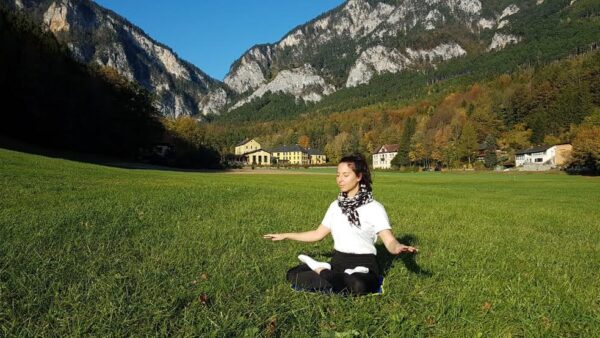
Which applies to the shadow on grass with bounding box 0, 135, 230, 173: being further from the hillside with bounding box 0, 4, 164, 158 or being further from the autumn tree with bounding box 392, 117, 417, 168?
the autumn tree with bounding box 392, 117, 417, 168

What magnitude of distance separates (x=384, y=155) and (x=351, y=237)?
164157 mm

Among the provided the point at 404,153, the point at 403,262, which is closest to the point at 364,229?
the point at 403,262

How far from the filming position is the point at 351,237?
584 centimetres

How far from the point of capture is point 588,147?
73562 mm

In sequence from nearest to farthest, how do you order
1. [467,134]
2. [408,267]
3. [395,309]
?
1. [395,309]
2. [408,267]
3. [467,134]

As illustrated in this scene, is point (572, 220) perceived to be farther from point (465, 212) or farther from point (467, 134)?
point (467, 134)

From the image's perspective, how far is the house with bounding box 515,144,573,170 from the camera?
336 feet

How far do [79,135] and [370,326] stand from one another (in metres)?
74.0

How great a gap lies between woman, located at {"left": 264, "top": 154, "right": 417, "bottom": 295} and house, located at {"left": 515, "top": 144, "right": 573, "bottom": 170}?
109821 mm

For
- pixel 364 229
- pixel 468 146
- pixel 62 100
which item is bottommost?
pixel 364 229

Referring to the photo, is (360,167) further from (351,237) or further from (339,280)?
(339,280)

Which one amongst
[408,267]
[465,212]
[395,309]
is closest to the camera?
[395,309]

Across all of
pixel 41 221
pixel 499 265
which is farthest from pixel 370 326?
pixel 41 221

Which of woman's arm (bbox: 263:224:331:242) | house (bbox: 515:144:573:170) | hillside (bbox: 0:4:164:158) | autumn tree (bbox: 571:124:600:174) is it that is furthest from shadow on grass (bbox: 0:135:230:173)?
house (bbox: 515:144:573:170)
